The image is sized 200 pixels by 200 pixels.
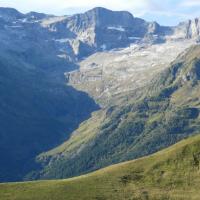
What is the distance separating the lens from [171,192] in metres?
185

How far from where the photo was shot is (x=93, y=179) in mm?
199500

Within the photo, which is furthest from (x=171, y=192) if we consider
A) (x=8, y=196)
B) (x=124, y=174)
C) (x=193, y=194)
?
(x=8, y=196)

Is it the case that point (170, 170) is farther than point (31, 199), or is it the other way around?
point (170, 170)

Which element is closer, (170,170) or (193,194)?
(193,194)

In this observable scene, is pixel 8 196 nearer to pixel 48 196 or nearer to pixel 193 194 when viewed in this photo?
pixel 48 196

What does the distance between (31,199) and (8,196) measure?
7.82m

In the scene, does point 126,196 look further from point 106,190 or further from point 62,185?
point 62,185

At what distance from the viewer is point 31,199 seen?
183875mm

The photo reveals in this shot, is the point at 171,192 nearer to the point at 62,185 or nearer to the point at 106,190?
the point at 106,190

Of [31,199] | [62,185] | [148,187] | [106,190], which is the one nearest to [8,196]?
[31,199]

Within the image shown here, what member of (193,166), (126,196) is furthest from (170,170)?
(126,196)

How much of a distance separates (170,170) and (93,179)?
89.6ft

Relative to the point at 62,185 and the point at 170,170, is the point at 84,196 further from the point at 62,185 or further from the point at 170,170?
the point at 170,170

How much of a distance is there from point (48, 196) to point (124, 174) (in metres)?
29.2
